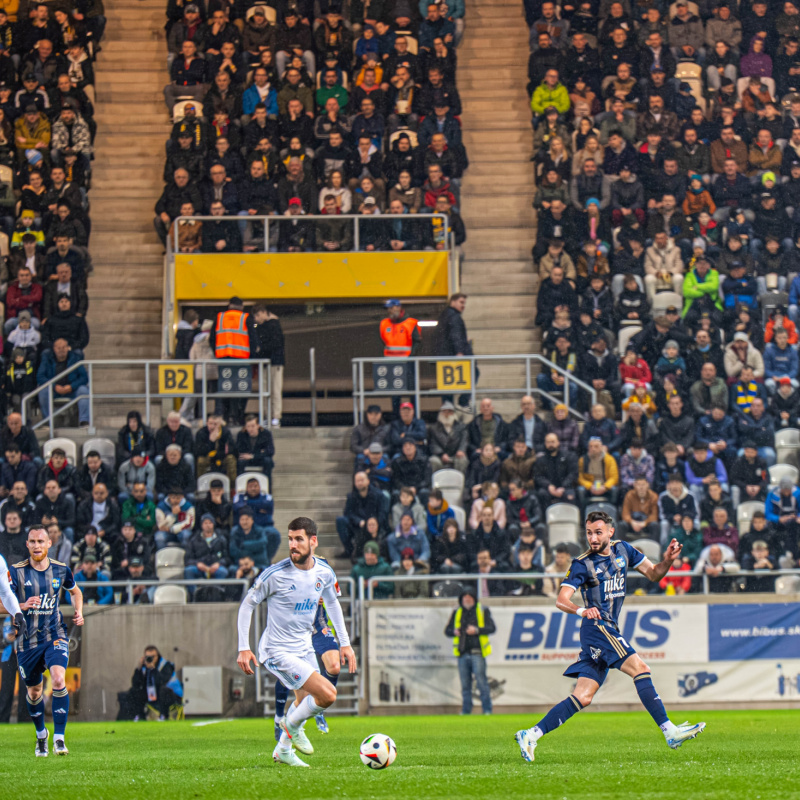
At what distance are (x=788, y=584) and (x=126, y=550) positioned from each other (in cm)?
898

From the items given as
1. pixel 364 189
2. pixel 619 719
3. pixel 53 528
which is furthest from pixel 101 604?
pixel 364 189

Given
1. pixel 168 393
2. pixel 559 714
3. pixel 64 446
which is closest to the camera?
pixel 559 714

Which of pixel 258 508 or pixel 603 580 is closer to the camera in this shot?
pixel 603 580

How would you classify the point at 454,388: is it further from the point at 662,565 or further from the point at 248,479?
the point at 662,565

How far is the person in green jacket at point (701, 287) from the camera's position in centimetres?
2195

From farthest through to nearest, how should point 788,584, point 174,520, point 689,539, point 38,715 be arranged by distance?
point 174,520, point 689,539, point 788,584, point 38,715

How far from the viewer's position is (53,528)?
57.6ft

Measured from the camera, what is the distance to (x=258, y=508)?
61.1 ft

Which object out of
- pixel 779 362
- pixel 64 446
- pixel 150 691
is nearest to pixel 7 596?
pixel 150 691

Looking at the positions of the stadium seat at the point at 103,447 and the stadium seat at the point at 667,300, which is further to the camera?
the stadium seat at the point at 667,300

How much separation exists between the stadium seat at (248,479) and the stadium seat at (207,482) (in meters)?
0.17

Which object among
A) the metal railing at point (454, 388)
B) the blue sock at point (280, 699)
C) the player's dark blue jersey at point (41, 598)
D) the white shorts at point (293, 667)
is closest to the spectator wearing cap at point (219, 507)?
the metal railing at point (454, 388)

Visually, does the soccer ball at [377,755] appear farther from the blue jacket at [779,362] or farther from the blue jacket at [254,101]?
the blue jacket at [254,101]

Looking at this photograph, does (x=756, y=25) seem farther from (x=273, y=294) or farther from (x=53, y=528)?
(x=53, y=528)
